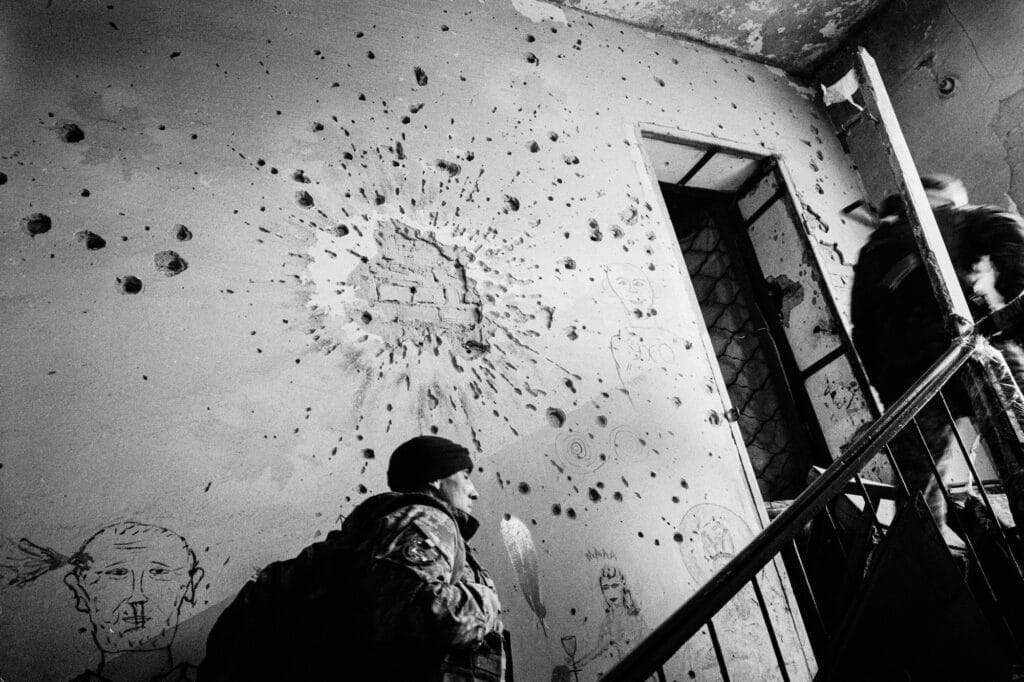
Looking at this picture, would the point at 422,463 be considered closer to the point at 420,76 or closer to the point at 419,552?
the point at 419,552

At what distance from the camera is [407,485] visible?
1.67 metres

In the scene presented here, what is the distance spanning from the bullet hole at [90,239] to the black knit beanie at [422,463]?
1171mm

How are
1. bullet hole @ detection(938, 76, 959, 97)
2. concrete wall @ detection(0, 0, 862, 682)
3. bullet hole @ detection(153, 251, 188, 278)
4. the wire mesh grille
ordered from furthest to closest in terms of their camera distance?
1. bullet hole @ detection(938, 76, 959, 97)
2. the wire mesh grille
3. bullet hole @ detection(153, 251, 188, 278)
4. concrete wall @ detection(0, 0, 862, 682)

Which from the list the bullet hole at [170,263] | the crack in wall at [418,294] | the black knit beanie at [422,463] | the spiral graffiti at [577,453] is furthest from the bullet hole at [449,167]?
the black knit beanie at [422,463]

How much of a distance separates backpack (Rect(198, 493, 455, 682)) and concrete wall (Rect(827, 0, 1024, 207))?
12.3 ft

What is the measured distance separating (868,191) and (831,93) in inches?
59.0

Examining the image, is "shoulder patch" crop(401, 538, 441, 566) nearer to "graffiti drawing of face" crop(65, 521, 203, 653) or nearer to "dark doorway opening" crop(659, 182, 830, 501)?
"graffiti drawing of face" crop(65, 521, 203, 653)

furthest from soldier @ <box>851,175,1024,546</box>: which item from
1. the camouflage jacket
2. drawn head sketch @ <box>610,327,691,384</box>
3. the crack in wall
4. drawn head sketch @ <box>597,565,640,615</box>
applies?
the camouflage jacket

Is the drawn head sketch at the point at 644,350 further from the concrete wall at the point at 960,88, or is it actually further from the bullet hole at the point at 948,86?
the bullet hole at the point at 948,86

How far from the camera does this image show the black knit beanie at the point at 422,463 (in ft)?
5.49

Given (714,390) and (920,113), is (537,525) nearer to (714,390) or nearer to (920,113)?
(714,390)

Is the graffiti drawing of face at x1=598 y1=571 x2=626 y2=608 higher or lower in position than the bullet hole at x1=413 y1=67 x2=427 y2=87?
lower

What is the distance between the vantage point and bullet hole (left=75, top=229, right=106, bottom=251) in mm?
1960

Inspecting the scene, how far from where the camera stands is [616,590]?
2.20 m
